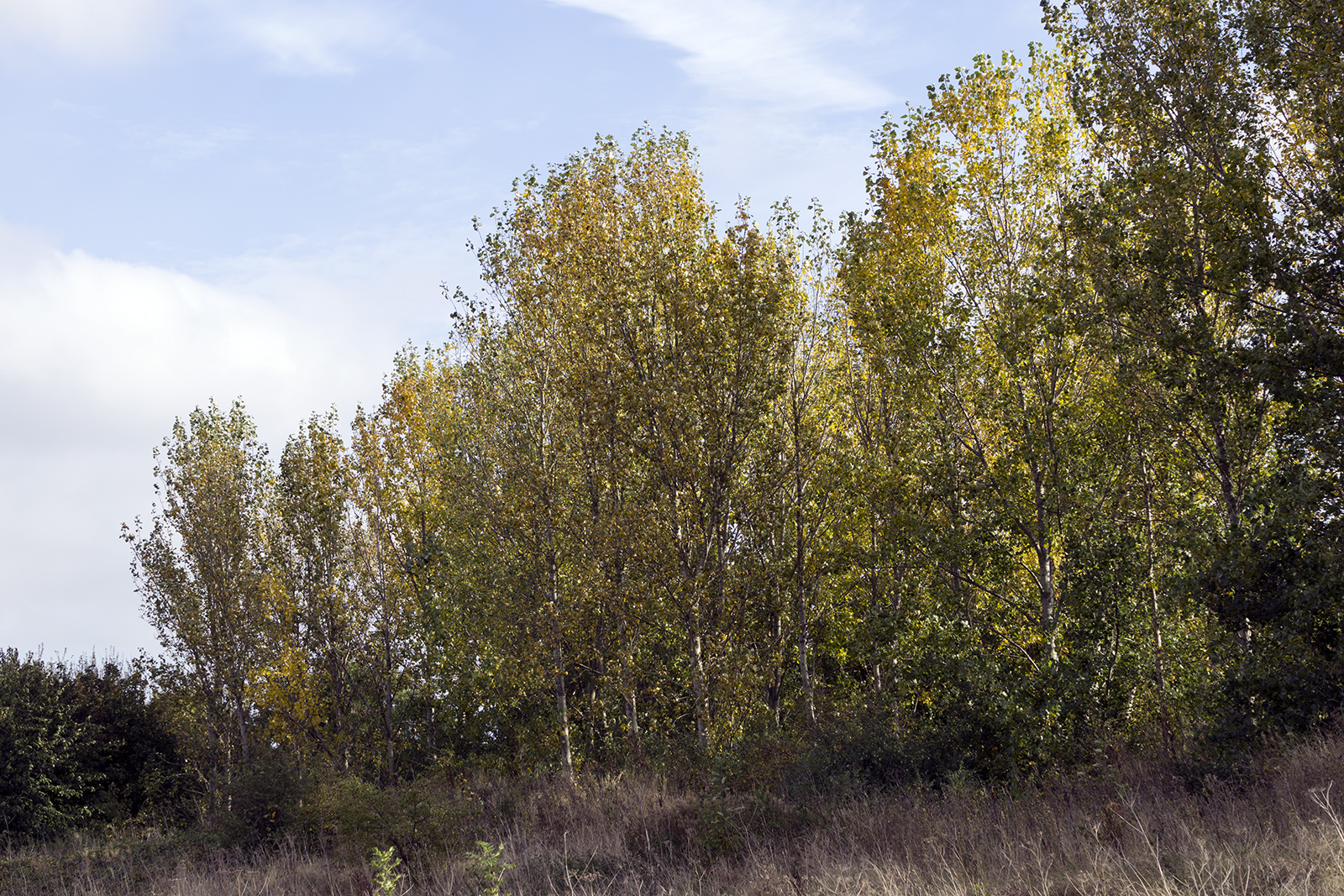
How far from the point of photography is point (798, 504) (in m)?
21.0

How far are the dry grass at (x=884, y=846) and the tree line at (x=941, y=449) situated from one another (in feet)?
6.73

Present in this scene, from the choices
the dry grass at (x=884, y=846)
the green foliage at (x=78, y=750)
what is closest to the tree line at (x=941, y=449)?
the dry grass at (x=884, y=846)

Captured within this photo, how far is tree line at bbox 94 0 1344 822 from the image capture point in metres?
13.8

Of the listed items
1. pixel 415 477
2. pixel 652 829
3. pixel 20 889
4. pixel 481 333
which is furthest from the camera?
pixel 415 477

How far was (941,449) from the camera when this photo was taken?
17703 millimetres

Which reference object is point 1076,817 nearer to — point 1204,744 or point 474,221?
point 1204,744

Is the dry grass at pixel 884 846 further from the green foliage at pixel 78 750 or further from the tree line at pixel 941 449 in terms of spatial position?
the green foliage at pixel 78 750

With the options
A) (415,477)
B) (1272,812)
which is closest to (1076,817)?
(1272,812)

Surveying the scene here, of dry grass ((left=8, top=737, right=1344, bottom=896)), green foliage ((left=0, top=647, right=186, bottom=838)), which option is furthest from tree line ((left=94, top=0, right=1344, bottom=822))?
green foliage ((left=0, top=647, right=186, bottom=838))

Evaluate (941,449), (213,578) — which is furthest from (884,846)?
(213,578)

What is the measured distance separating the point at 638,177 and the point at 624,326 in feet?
13.9

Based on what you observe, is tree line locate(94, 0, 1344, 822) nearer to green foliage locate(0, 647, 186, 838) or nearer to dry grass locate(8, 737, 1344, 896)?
dry grass locate(8, 737, 1344, 896)

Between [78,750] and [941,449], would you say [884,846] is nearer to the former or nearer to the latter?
[941,449]

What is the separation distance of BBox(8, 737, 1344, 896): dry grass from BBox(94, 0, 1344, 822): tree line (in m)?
2.05
